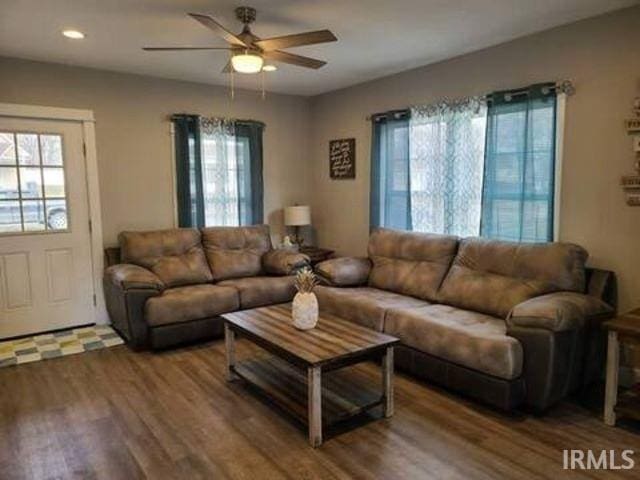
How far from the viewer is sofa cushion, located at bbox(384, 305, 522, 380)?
264cm

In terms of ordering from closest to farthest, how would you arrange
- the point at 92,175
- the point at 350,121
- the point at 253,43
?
the point at 253,43 → the point at 92,175 → the point at 350,121

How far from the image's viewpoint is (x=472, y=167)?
3.96 meters

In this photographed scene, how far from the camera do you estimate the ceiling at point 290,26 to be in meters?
2.84

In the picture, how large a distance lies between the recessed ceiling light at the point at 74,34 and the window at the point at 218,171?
4.62ft

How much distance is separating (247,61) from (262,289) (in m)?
2.20

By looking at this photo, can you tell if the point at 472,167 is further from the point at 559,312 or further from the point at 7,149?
the point at 7,149

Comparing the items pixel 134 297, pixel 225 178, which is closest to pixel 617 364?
pixel 134 297

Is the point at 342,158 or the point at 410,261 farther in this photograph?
the point at 342,158

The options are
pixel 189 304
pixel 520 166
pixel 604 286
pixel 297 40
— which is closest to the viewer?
pixel 297 40

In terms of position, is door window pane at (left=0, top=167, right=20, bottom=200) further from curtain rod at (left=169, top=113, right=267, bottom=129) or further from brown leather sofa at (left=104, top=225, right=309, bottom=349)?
curtain rod at (left=169, top=113, right=267, bottom=129)

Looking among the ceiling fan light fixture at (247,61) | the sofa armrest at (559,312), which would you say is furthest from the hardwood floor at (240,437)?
the ceiling fan light fixture at (247,61)

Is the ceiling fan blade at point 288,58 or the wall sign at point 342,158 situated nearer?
the ceiling fan blade at point 288,58

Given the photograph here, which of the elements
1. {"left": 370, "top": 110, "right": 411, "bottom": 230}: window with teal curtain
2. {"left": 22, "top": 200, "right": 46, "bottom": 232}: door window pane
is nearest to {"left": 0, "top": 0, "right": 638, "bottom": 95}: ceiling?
{"left": 370, "top": 110, "right": 411, "bottom": 230}: window with teal curtain

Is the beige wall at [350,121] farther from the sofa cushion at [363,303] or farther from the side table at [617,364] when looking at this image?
the sofa cushion at [363,303]
